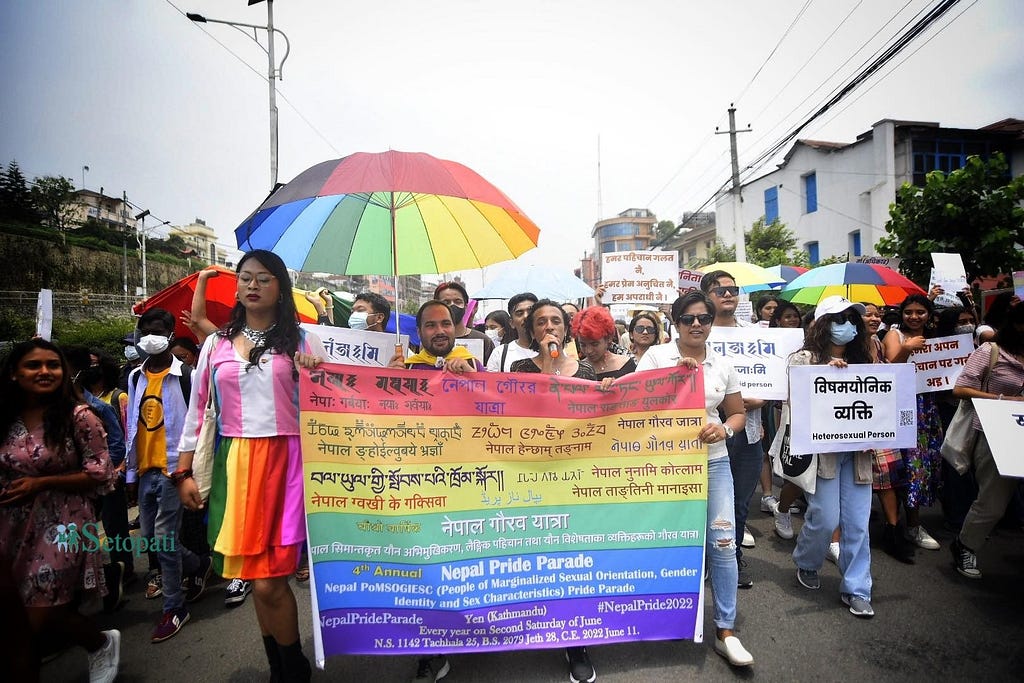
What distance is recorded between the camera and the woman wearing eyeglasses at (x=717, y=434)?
2922 mm

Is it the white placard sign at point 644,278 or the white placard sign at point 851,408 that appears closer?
the white placard sign at point 851,408

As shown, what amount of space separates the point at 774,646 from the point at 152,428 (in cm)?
417

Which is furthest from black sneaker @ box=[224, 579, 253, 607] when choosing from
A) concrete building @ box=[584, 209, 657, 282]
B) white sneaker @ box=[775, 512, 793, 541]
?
concrete building @ box=[584, 209, 657, 282]

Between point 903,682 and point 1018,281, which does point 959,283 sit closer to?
point 1018,281

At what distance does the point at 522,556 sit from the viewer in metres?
2.76

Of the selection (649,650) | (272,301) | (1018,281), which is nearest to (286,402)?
(272,301)

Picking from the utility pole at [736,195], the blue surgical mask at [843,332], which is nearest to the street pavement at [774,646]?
the blue surgical mask at [843,332]

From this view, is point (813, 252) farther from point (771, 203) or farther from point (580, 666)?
point (580, 666)

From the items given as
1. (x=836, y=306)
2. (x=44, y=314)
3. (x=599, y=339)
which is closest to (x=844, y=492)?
(x=836, y=306)

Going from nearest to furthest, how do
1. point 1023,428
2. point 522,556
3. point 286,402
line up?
point 286,402
point 522,556
point 1023,428

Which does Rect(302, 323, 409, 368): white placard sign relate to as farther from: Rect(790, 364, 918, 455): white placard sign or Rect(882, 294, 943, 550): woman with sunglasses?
Rect(882, 294, 943, 550): woman with sunglasses

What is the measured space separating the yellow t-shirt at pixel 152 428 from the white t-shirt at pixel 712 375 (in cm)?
319

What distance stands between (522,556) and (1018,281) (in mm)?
8105

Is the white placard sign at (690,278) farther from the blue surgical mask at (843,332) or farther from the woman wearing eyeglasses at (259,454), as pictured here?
the woman wearing eyeglasses at (259,454)
